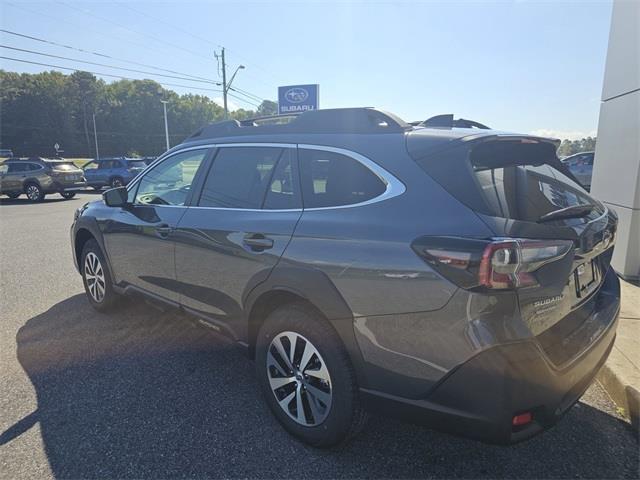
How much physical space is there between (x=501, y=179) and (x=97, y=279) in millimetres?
4028

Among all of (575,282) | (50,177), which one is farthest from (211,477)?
(50,177)

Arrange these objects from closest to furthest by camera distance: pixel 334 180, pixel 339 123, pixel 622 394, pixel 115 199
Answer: pixel 334 180
pixel 339 123
pixel 622 394
pixel 115 199

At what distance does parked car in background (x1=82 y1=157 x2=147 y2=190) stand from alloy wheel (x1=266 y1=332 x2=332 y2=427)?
69.3 feet

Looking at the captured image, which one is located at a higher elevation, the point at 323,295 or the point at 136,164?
the point at 136,164

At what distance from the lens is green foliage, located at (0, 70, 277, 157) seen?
248 ft

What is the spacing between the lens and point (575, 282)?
6.67ft

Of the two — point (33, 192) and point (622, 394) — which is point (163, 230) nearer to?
point (622, 394)

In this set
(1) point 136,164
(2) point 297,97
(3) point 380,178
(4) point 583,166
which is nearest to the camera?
(3) point 380,178

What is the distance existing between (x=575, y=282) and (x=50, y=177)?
19744 mm

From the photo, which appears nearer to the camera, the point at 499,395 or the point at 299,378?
the point at 499,395

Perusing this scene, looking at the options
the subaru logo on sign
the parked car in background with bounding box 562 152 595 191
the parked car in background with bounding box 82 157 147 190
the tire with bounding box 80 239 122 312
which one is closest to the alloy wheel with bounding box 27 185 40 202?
the parked car in background with bounding box 82 157 147 190

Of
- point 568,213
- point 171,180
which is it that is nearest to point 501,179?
point 568,213

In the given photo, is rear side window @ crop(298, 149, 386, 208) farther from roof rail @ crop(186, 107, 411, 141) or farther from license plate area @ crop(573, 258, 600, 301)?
license plate area @ crop(573, 258, 600, 301)

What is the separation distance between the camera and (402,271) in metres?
1.89
